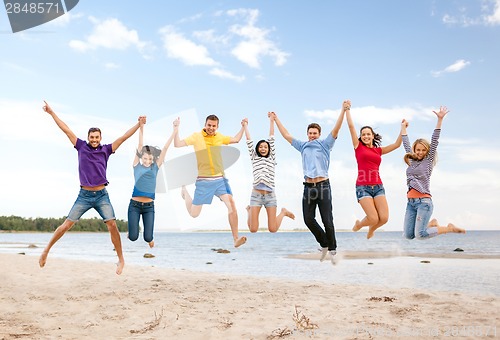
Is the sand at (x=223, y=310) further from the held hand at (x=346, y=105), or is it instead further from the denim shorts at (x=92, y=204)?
the held hand at (x=346, y=105)

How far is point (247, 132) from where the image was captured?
427 inches

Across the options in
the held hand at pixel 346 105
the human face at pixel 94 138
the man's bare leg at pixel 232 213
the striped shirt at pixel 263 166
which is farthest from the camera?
the striped shirt at pixel 263 166

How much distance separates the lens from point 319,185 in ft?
30.7

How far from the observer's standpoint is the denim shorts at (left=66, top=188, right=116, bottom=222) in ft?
30.6

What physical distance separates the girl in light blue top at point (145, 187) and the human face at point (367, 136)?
402 centimetres

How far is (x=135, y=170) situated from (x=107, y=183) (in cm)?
87

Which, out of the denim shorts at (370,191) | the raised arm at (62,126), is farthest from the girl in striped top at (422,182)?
the raised arm at (62,126)

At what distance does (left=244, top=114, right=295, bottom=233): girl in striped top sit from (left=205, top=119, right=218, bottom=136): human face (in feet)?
2.78

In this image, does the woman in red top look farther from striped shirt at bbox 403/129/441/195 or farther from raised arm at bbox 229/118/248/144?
raised arm at bbox 229/118/248/144

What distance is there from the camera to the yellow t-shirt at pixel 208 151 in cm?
995

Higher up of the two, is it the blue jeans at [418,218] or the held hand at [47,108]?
the held hand at [47,108]

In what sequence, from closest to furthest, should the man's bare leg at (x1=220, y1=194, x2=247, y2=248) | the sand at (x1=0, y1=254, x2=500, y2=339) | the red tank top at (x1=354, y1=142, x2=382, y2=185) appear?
the red tank top at (x1=354, y1=142, x2=382, y2=185), the man's bare leg at (x1=220, y1=194, x2=247, y2=248), the sand at (x1=0, y1=254, x2=500, y2=339)

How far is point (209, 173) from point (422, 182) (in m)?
4.37

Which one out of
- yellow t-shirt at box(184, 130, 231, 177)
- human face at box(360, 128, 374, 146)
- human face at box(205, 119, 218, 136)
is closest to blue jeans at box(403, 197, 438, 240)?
human face at box(360, 128, 374, 146)
